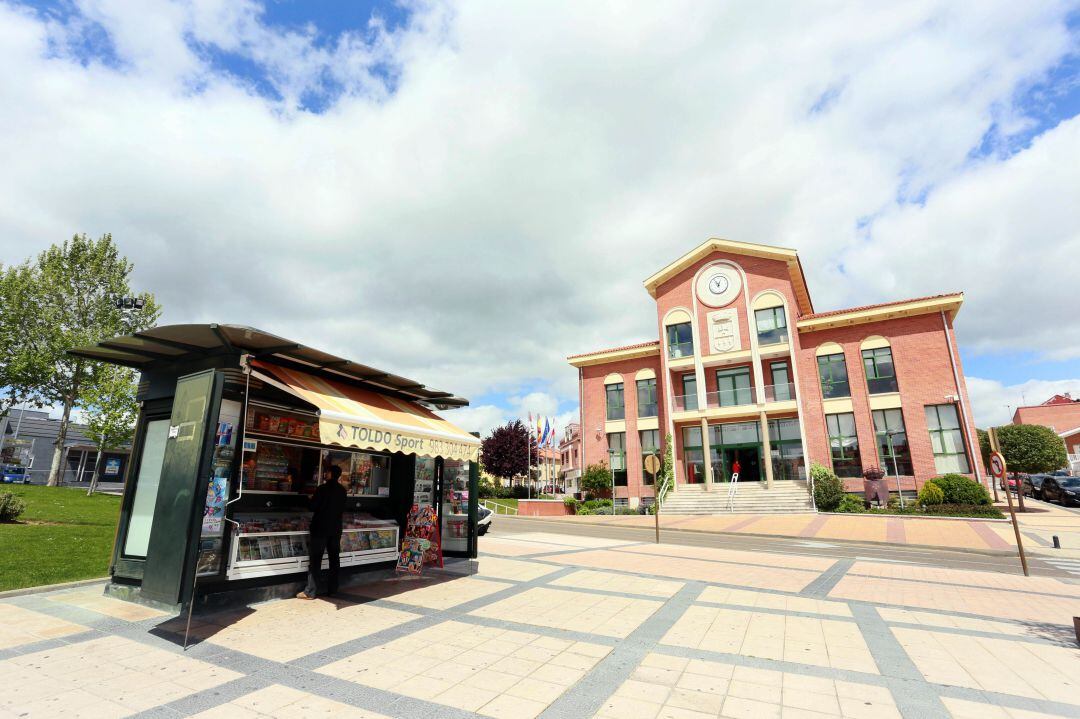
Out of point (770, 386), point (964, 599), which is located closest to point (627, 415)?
point (770, 386)

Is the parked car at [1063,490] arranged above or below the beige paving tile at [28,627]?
above

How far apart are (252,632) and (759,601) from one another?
6.81 metres

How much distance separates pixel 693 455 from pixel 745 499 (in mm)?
5308

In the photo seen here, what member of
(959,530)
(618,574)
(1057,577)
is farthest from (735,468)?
(618,574)

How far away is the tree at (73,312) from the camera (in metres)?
27.3

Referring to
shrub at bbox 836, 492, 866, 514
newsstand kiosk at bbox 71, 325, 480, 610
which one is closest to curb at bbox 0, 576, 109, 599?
newsstand kiosk at bbox 71, 325, 480, 610

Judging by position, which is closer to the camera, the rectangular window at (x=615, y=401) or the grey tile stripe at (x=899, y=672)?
the grey tile stripe at (x=899, y=672)

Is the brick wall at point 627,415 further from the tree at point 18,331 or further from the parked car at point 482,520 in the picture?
the tree at point 18,331

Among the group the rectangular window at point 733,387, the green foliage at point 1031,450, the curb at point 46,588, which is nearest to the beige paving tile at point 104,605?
the curb at point 46,588

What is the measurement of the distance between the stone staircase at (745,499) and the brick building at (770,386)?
519 mm

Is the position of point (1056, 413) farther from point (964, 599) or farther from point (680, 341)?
point (964, 599)

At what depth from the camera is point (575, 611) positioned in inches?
258

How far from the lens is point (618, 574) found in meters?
9.34

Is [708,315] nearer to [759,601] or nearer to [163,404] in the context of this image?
[759,601]
